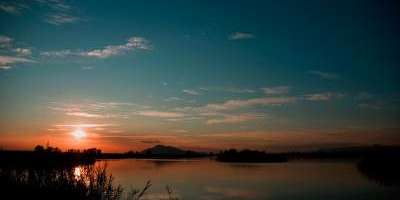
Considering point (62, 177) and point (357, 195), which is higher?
point (62, 177)

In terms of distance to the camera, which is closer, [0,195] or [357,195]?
[0,195]

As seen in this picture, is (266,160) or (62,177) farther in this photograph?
(266,160)

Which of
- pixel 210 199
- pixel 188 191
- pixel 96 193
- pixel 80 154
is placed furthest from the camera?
pixel 188 191

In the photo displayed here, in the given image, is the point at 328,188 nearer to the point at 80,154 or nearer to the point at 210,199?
the point at 210,199

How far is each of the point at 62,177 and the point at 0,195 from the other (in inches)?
78.5

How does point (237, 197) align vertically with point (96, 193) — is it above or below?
below

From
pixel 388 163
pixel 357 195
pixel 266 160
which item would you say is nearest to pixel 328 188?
pixel 357 195

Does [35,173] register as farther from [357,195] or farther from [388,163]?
[388,163]

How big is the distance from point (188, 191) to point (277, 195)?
8323 mm

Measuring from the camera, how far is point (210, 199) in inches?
1252

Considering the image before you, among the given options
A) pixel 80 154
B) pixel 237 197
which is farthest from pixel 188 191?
pixel 80 154

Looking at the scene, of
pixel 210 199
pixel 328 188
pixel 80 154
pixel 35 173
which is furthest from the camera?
pixel 328 188

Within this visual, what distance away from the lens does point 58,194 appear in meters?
13.0

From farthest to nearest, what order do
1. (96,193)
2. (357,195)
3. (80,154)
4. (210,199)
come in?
(357,195), (210,199), (80,154), (96,193)
